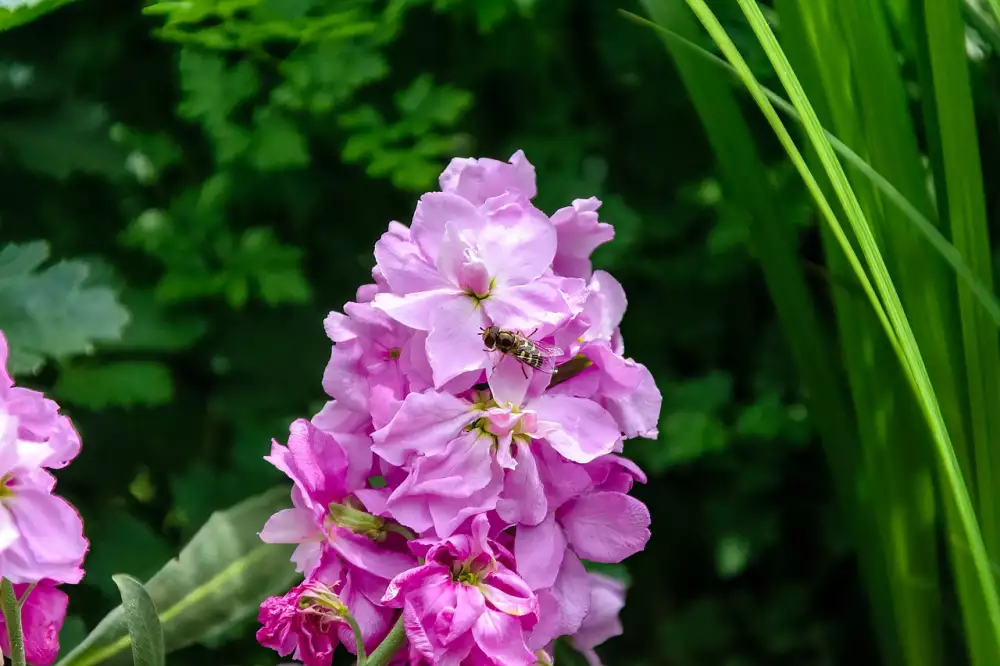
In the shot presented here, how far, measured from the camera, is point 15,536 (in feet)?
1.26

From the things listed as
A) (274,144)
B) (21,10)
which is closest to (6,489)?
(21,10)

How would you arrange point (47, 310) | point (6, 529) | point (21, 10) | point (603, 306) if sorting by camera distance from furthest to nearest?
point (47, 310) < point (21, 10) < point (603, 306) < point (6, 529)

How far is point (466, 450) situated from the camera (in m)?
0.44

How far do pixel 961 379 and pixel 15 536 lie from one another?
1.79 ft

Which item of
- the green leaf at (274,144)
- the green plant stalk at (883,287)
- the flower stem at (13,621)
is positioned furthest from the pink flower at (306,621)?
the green leaf at (274,144)

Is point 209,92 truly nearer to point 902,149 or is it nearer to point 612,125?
point 612,125

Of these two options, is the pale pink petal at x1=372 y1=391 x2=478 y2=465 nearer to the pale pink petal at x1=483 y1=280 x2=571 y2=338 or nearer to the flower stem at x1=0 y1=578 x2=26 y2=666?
the pale pink petal at x1=483 y1=280 x2=571 y2=338

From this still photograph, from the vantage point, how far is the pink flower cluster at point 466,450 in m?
0.43

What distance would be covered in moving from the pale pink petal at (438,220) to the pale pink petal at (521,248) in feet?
0.04

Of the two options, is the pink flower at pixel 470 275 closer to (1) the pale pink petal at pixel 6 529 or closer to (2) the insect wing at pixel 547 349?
(2) the insect wing at pixel 547 349

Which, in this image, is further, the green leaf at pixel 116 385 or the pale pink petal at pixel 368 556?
the green leaf at pixel 116 385

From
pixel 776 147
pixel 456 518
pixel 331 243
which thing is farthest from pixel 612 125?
pixel 456 518

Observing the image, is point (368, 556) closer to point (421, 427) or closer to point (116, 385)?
point (421, 427)

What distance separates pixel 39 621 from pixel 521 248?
0.95 ft
